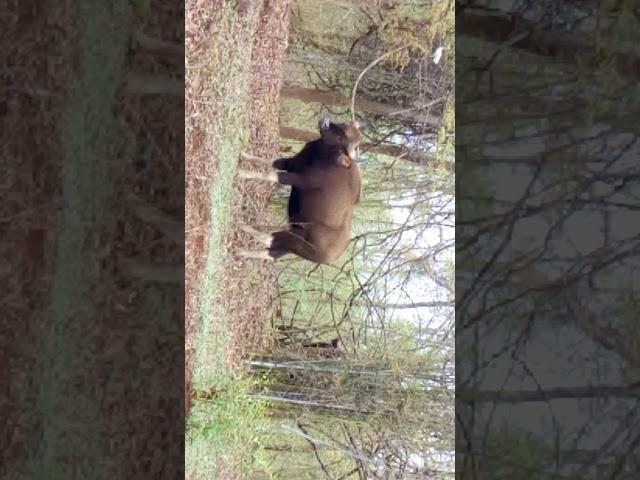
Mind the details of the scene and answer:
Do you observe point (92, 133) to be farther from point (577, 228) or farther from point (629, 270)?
point (629, 270)

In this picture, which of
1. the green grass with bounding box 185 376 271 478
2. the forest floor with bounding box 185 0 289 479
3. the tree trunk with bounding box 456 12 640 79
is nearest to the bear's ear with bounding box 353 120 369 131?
the forest floor with bounding box 185 0 289 479

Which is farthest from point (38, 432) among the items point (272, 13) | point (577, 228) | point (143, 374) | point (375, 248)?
point (577, 228)

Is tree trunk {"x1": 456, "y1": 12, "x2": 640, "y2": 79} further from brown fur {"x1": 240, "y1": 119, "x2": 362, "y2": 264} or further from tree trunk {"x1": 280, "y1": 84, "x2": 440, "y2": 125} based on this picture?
brown fur {"x1": 240, "y1": 119, "x2": 362, "y2": 264}

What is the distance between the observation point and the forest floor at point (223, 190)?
6.34 ft

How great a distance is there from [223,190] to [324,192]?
8.0 inches

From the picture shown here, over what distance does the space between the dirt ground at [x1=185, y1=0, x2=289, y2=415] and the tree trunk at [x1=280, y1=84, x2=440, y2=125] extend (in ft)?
0.12

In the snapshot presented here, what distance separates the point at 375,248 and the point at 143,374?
1.84 ft

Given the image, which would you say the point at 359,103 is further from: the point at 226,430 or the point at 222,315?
the point at 226,430

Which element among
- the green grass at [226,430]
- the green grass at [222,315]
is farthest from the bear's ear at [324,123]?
the green grass at [226,430]

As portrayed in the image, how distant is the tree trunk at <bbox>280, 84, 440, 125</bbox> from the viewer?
196cm

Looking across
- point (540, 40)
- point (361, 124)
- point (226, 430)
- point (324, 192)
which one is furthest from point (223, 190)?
point (540, 40)

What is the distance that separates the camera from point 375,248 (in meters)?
1.99

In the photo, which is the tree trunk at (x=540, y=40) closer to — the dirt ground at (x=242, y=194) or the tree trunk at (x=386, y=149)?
the tree trunk at (x=386, y=149)

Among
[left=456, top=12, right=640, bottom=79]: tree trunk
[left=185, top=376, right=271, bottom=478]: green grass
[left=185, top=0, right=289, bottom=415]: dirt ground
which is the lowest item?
[left=185, top=376, right=271, bottom=478]: green grass
